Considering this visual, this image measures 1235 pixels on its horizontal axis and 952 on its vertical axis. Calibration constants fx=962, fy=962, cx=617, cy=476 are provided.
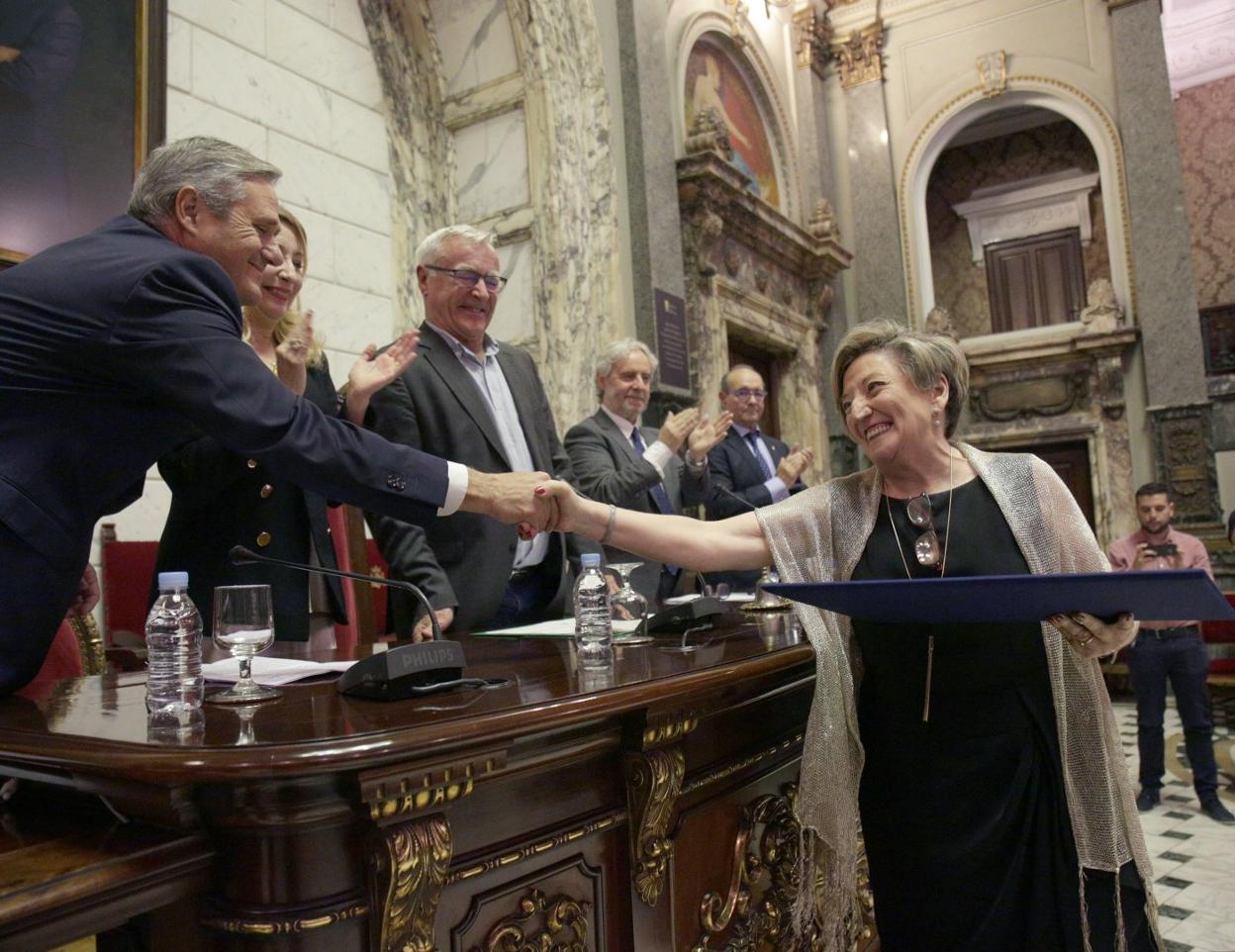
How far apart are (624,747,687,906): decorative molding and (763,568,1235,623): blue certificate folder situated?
317 millimetres

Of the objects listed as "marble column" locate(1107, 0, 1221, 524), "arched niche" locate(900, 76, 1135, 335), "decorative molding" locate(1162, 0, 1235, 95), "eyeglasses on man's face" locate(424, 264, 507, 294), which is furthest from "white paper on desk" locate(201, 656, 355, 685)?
"decorative molding" locate(1162, 0, 1235, 95)

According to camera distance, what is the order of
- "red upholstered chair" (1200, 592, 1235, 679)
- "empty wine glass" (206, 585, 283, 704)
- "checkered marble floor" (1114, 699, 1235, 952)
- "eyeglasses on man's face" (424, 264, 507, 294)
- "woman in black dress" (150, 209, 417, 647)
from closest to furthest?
"empty wine glass" (206, 585, 283, 704) → "woman in black dress" (150, 209, 417, 647) → "eyeglasses on man's face" (424, 264, 507, 294) → "checkered marble floor" (1114, 699, 1235, 952) → "red upholstered chair" (1200, 592, 1235, 679)

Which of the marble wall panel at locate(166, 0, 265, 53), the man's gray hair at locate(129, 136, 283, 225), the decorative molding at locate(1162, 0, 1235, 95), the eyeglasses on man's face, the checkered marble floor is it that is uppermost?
the decorative molding at locate(1162, 0, 1235, 95)

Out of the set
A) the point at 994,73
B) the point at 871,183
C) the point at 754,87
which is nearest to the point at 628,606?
the point at 754,87

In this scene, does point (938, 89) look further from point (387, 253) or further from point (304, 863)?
point (304, 863)

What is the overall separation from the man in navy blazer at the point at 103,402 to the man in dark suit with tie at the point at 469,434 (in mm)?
789

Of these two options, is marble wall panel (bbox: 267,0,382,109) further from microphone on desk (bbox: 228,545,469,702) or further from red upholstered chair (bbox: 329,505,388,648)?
microphone on desk (bbox: 228,545,469,702)

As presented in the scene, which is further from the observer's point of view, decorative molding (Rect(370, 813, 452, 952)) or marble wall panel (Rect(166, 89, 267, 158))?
marble wall panel (Rect(166, 89, 267, 158))

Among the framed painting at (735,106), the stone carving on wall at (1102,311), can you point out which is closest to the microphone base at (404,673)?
the framed painting at (735,106)

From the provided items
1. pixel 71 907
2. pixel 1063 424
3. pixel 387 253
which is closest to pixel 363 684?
pixel 71 907

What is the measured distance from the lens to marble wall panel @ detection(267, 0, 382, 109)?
16.6ft

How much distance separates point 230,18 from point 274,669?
4369 mm

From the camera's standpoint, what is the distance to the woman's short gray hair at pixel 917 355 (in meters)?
1.89

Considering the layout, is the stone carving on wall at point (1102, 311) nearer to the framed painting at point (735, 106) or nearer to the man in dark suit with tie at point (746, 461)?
the framed painting at point (735, 106)
